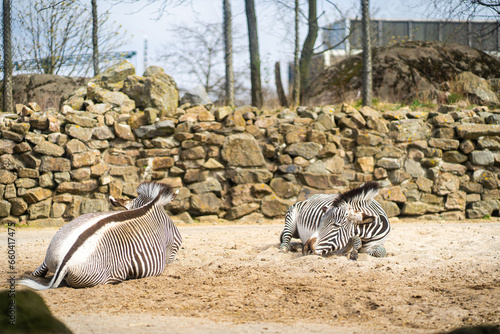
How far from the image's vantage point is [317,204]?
6309 mm

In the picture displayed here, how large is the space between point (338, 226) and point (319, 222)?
1.32 ft

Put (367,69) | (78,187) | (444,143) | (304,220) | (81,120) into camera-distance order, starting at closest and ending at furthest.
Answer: (304,220)
(78,187)
(81,120)
(444,143)
(367,69)

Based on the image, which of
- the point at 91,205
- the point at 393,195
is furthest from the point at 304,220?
the point at 91,205

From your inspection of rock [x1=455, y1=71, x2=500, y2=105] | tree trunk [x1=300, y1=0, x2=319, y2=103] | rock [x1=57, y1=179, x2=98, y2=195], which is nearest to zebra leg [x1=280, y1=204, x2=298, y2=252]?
rock [x1=57, y1=179, x2=98, y2=195]

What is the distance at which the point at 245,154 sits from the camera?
1011 cm

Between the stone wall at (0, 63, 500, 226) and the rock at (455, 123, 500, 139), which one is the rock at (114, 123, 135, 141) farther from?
the rock at (455, 123, 500, 139)

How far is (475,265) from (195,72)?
21.6 metres

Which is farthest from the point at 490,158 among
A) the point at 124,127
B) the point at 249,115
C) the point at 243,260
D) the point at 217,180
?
the point at 124,127

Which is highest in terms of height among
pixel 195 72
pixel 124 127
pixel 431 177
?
pixel 195 72

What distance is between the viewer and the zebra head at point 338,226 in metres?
5.30

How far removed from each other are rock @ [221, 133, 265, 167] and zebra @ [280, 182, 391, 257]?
3.48m

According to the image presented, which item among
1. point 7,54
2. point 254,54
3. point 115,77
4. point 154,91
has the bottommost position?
point 154,91

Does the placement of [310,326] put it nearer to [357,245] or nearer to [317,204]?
[357,245]

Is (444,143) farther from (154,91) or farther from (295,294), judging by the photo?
(295,294)
